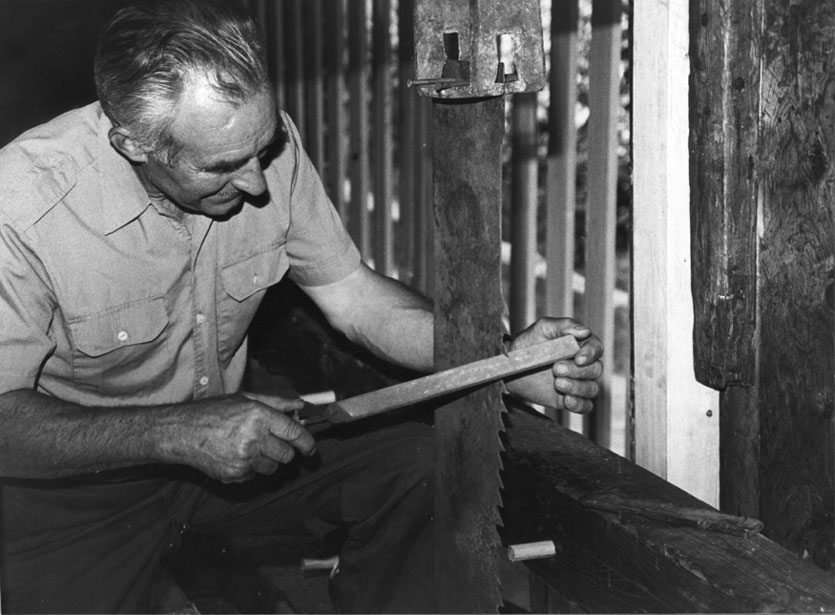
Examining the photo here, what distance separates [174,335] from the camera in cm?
265

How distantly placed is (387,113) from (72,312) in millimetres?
2963

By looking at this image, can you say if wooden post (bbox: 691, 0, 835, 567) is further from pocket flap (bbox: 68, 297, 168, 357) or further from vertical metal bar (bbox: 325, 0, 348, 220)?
vertical metal bar (bbox: 325, 0, 348, 220)

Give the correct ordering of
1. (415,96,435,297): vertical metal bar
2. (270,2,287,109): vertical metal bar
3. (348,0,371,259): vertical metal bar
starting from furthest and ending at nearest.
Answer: (270,2,287,109): vertical metal bar < (348,0,371,259): vertical metal bar < (415,96,435,297): vertical metal bar

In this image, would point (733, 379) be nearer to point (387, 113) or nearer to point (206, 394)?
point (206, 394)

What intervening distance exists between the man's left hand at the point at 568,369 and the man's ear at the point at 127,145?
97 cm

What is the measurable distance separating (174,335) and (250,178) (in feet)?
1.82

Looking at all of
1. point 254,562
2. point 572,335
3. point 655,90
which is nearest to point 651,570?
point 572,335

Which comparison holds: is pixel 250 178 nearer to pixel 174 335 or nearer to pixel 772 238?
pixel 174 335

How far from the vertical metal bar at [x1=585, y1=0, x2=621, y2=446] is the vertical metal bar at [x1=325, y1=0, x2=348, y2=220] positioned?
7.21 feet

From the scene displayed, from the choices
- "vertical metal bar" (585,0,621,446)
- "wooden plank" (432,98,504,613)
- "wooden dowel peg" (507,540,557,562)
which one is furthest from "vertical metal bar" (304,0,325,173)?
"wooden dowel peg" (507,540,557,562)

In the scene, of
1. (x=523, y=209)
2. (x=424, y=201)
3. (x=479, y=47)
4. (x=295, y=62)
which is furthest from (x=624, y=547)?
(x=295, y=62)

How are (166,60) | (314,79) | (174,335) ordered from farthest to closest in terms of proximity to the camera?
(314,79)
(174,335)
(166,60)

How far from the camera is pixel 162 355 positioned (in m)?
2.65

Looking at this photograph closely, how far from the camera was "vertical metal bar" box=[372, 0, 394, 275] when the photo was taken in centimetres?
491
